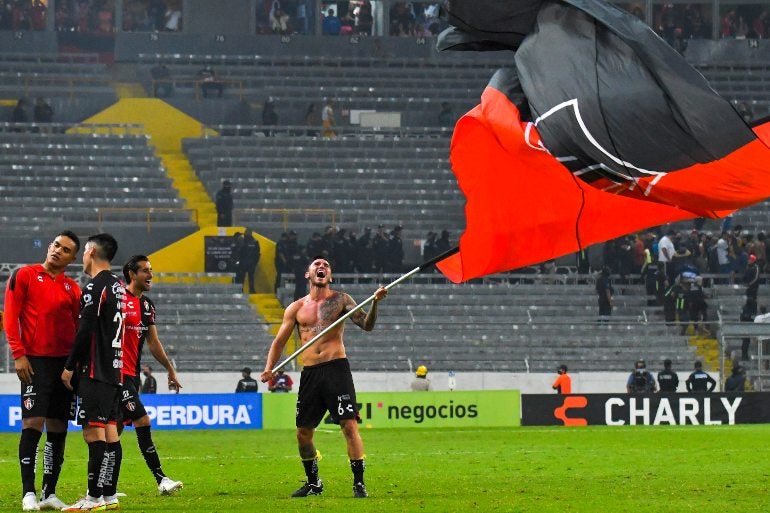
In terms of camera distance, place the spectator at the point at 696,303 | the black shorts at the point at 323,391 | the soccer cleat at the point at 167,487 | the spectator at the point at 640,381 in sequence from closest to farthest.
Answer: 1. the soccer cleat at the point at 167,487
2. the black shorts at the point at 323,391
3. the spectator at the point at 640,381
4. the spectator at the point at 696,303

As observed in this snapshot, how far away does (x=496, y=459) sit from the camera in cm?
2000

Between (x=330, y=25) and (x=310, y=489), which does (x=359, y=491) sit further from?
(x=330, y=25)

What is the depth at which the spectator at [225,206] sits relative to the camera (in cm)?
4288

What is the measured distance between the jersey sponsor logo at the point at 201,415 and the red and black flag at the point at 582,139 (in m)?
17.5

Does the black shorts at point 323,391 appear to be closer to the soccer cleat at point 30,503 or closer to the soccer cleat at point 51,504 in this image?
the soccer cleat at point 51,504

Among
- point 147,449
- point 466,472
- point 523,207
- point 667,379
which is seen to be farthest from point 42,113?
point 523,207

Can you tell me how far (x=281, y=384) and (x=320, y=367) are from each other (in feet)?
61.9

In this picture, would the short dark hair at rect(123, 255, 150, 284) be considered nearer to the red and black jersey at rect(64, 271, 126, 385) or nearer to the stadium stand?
the red and black jersey at rect(64, 271, 126, 385)

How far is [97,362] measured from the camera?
41.1 ft

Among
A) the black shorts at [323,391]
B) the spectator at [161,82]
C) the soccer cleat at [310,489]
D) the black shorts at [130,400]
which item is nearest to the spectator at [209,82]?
the spectator at [161,82]

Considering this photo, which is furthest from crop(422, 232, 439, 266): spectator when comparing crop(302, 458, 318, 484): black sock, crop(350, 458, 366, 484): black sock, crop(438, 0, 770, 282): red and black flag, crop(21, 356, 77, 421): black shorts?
crop(21, 356, 77, 421): black shorts

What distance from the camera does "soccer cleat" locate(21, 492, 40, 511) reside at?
1259 centimetres

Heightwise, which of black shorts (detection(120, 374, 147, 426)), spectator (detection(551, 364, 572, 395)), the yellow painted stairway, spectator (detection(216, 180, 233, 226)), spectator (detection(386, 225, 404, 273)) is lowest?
spectator (detection(551, 364, 572, 395))

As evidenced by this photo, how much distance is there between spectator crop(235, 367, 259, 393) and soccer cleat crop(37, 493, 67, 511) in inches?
805
